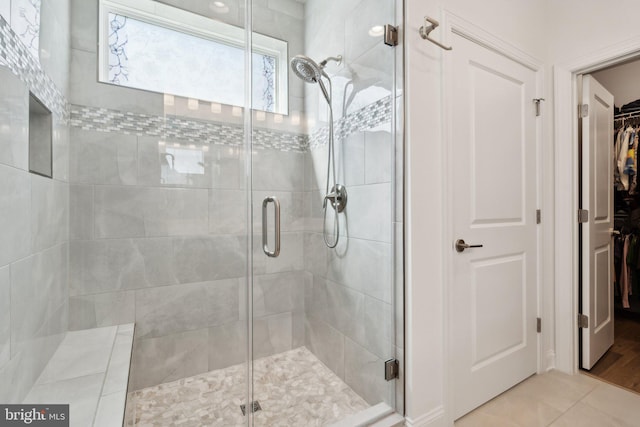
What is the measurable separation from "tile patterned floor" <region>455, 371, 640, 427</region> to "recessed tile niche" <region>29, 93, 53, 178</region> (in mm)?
2321

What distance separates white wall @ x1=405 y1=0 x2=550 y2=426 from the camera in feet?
4.57

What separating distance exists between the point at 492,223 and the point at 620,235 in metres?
2.25

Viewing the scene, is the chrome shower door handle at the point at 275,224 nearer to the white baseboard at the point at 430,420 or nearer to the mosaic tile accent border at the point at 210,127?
the mosaic tile accent border at the point at 210,127

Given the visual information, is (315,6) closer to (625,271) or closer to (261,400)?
(261,400)

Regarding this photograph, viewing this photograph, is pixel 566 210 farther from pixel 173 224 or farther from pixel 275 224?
pixel 173 224

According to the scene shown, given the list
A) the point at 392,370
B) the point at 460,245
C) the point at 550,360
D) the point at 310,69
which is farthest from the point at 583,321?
the point at 310,69

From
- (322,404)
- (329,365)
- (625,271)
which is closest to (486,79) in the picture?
(329,365)

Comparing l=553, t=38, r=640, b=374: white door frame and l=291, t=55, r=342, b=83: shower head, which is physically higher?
l=291, t=55, r=342, b=83: shower head

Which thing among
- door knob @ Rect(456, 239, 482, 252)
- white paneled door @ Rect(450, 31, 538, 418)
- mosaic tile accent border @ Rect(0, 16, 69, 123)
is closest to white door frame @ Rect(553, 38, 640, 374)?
white paneled door @ Rect(450, 31, 538, 418)

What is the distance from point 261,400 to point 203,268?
0.79 m

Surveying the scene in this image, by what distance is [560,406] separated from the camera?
5.40 feet

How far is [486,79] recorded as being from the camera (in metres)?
1.70

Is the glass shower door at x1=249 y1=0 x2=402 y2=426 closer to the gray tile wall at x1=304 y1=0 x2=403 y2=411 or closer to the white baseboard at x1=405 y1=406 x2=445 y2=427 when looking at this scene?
the gray tile wall at x1=304 y1=0 x2=403 y2=411

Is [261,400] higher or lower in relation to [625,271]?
lower
